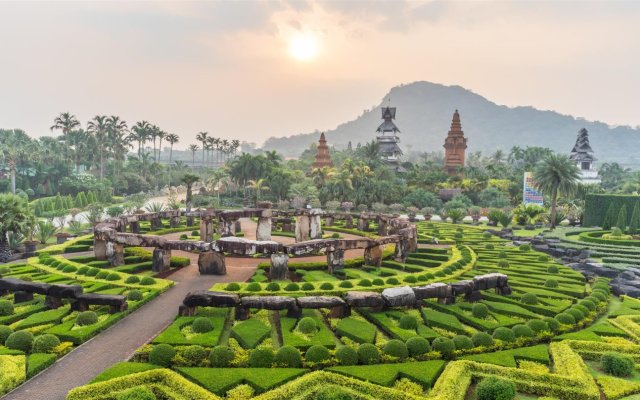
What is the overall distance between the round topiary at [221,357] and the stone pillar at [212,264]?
53.1 feet

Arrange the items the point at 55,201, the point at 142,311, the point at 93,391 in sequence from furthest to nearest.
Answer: the point at 55,201
the point at 142,311
the point at 93,391

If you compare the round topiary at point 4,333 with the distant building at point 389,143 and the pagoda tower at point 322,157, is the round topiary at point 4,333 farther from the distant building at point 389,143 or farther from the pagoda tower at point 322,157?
the distant building at point 389,143

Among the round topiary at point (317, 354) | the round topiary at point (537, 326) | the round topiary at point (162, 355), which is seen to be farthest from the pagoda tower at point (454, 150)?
the round topiary at point (162, 355)

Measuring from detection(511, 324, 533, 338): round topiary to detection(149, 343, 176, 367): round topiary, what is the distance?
1817cm

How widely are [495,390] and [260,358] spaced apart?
10440 millimetres

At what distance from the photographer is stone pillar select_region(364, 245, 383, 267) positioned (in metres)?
40.8

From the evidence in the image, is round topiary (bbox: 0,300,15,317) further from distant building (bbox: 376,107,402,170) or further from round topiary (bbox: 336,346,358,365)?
distant building (bbox: 376,107,402,170)

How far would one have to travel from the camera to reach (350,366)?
21.3m

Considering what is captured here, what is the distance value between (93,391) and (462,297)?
23.2m

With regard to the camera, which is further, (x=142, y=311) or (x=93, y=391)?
(x=142, y=311)

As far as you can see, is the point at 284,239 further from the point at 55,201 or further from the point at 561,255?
the point at 55,201

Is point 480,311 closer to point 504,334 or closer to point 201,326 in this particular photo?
point 504,334

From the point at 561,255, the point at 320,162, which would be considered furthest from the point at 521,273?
the point at 320,162

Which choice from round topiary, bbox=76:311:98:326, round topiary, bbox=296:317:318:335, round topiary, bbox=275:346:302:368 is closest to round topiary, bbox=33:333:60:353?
round topiary, bbox=76:311:98:326
